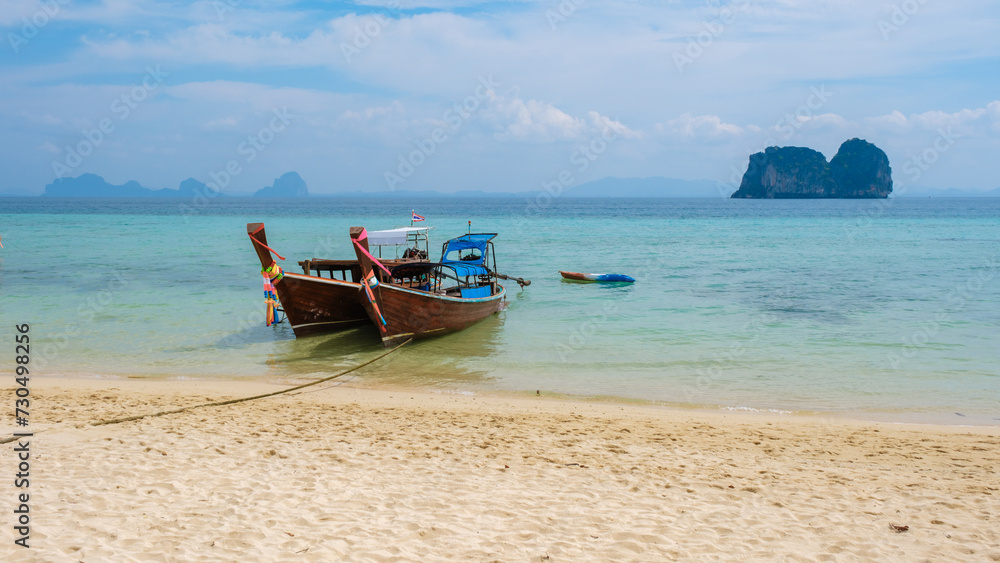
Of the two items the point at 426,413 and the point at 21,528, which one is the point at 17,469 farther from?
the point at 426,413

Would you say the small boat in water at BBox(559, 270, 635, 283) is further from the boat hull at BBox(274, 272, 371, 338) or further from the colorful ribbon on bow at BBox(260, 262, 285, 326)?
the colorful ribbon on bow at BBox(260, 262, 285, 326)

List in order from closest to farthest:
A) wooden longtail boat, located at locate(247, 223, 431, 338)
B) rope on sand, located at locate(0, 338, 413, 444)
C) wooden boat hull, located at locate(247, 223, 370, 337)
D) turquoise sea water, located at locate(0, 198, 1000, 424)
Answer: rope on sand, located at locate(0, 338, 413, 444) < turquoise sea water, located at locate(0, 198, 1000, 424) < wooden longtail boat, located at locate(247, 223, 431, 338) < wooden boat hull, located at locate(247, 223, 370, 337)

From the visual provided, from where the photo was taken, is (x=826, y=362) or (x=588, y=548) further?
(x=826, y=362)

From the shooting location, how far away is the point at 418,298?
1472 cm

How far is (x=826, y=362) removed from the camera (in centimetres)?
1302

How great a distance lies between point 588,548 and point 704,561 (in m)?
0.89

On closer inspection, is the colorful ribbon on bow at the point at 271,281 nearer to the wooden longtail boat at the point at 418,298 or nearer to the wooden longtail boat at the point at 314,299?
the wooden longtail boat at the point at 314,299

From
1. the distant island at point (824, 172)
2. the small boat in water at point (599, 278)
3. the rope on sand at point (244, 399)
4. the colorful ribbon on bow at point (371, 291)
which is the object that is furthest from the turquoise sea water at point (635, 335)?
the distant island at point (824, 172)

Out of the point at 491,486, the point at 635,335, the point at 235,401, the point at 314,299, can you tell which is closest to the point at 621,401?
the point at 491,486

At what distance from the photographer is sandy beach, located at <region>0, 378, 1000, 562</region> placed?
16.2 feet

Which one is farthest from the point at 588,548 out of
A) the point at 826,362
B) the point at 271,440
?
the point at 826,362

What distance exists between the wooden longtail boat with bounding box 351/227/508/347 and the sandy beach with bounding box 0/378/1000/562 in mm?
4563

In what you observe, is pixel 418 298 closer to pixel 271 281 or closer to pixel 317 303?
pixel 317 303

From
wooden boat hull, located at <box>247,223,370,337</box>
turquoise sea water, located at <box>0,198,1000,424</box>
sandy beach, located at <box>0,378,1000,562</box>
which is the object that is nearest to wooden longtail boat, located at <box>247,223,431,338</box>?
wooden boat hull, located at <box>247,223,370,337</box>
